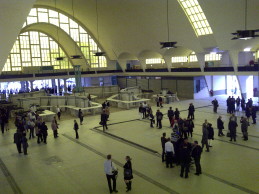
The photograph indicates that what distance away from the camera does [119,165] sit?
988cm

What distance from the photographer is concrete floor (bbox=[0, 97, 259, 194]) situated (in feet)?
26.1

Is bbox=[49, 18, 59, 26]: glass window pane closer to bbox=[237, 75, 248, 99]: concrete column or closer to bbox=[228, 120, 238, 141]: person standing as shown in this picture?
bbox=[237, 75, 248, 99]: concrete column

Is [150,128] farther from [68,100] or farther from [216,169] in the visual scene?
[68,100]

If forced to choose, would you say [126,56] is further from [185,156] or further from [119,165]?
[185,156]

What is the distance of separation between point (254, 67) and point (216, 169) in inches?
700

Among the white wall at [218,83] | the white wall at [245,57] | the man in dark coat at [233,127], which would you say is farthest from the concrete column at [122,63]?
the man in dark coat at [233,127]

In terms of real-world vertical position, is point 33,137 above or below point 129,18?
below

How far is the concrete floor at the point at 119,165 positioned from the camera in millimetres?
7961

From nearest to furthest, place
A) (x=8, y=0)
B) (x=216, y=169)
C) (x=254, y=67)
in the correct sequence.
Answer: (x=8, y=0) → (x=216, y=169) → (x=254, y=67)

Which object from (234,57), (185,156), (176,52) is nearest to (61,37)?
(176,52)

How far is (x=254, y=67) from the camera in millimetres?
23812

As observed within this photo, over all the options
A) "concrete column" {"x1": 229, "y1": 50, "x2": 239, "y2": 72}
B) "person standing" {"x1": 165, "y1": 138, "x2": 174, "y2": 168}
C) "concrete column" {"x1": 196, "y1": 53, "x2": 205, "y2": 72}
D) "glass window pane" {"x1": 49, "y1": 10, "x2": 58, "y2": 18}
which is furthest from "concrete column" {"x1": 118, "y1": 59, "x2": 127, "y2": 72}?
"person standing" {"x1": 165, "y1": 138, "x2": 174, "y2": 168}

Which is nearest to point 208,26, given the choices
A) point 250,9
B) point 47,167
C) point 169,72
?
point 250,9

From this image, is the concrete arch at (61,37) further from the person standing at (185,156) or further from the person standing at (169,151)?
the person standing at (185,156)
